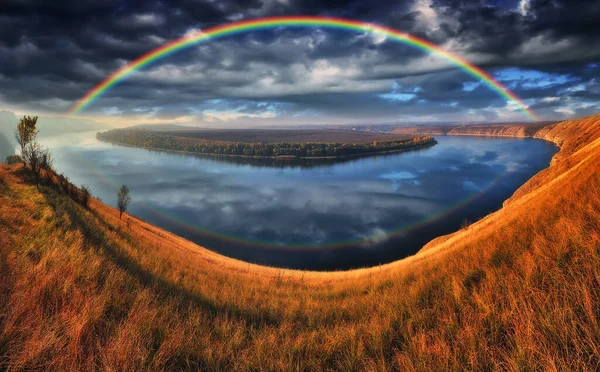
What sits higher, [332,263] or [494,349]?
[494,349]

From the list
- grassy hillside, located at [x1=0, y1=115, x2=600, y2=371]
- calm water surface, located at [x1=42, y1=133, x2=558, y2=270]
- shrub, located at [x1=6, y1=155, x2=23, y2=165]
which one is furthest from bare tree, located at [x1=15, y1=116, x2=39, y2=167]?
calm water surface, located at [x1=42, y1=133, x2=558, y2=270]

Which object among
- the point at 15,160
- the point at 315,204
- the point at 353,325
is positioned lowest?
the point at 315,204

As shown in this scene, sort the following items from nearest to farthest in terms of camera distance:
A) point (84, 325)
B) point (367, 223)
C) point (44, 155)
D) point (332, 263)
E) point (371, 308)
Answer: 1. point (84, 325)
2. point (371, 308)
3. point (44, 155)
4. point (332, 263)
5. point (367, 223)

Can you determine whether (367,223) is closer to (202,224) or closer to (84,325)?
(202,224)

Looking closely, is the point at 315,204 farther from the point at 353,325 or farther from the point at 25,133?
the point at 353,325

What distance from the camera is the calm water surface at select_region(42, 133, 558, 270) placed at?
51.6 metres

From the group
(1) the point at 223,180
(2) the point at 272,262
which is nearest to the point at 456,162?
(1) the point at 223,180

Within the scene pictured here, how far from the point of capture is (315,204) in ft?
255

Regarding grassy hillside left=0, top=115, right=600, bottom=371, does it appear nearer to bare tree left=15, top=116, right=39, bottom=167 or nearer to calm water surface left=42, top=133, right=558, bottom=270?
bare tree left=15, top=116, right=39, bottom=167

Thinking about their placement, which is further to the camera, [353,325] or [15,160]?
[15,160]

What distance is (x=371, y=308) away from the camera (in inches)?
214

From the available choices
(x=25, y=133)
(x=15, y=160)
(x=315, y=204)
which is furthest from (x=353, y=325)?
(x=315, y=204)

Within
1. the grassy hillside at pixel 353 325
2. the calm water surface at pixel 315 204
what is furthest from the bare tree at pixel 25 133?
the calm water surface at pixel 315 204

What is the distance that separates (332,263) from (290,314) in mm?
42171
